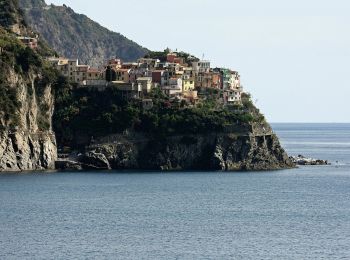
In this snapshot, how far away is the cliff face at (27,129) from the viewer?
408 feet

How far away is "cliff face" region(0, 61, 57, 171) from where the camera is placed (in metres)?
124

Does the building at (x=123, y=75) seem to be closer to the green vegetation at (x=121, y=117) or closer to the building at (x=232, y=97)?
the green vegetation at (x=121, y=117)

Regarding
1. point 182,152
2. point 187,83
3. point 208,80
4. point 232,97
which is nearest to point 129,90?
point 182,152

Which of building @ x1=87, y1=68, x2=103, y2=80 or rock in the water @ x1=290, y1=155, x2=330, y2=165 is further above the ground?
building @ x1=87, y1=68, x2=103, y2=80

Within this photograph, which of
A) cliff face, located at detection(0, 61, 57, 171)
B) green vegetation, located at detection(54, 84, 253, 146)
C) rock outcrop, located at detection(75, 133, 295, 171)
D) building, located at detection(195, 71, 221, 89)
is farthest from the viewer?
building, located at detection(195, 71, 221, 89)

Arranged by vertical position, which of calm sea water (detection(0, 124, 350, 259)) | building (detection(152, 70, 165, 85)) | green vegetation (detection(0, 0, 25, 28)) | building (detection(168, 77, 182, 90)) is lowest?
calm sea water (detection(0, 124, 350, 259))

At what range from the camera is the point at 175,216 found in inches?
3563

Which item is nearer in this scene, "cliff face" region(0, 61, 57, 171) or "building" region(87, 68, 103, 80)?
"cliff face" region(0, 61, 57, 171)

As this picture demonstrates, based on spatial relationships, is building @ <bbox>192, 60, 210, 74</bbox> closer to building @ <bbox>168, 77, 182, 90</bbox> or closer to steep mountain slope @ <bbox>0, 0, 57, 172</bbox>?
building @ <bbox>168, 77, 182, 90</bbox>

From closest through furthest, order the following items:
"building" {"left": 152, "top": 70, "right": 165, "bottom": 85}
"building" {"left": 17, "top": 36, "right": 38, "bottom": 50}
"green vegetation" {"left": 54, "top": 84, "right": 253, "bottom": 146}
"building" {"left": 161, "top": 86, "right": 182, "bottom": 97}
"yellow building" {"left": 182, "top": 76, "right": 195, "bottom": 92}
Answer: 1. "green vegetation" {"left": 54, "top": 84, "right": 253, "bottom": 146}
2. "building" {"left": 161, "top": 86, "right": 182, "bottom": 97}
3. "building" {"left": 152, "top": 70, "right": 165, "bottom": 85}
4. "yellow building" {"left": 182, "top": 76, "right": 195, "bottom": 92}
5. "building" {"left": 17, "top": 36, "right": 38, "bottom": 50}

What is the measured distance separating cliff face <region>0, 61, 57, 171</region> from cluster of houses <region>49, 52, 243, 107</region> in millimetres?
8010

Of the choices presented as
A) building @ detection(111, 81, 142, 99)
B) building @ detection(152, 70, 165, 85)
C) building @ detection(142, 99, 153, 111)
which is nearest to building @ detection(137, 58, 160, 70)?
building @ detection(152, 70, 165, 85)

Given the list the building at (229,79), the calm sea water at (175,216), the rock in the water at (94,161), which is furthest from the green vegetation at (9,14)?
the calm sea water at (175,216)

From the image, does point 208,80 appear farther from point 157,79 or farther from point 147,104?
point 147,104
